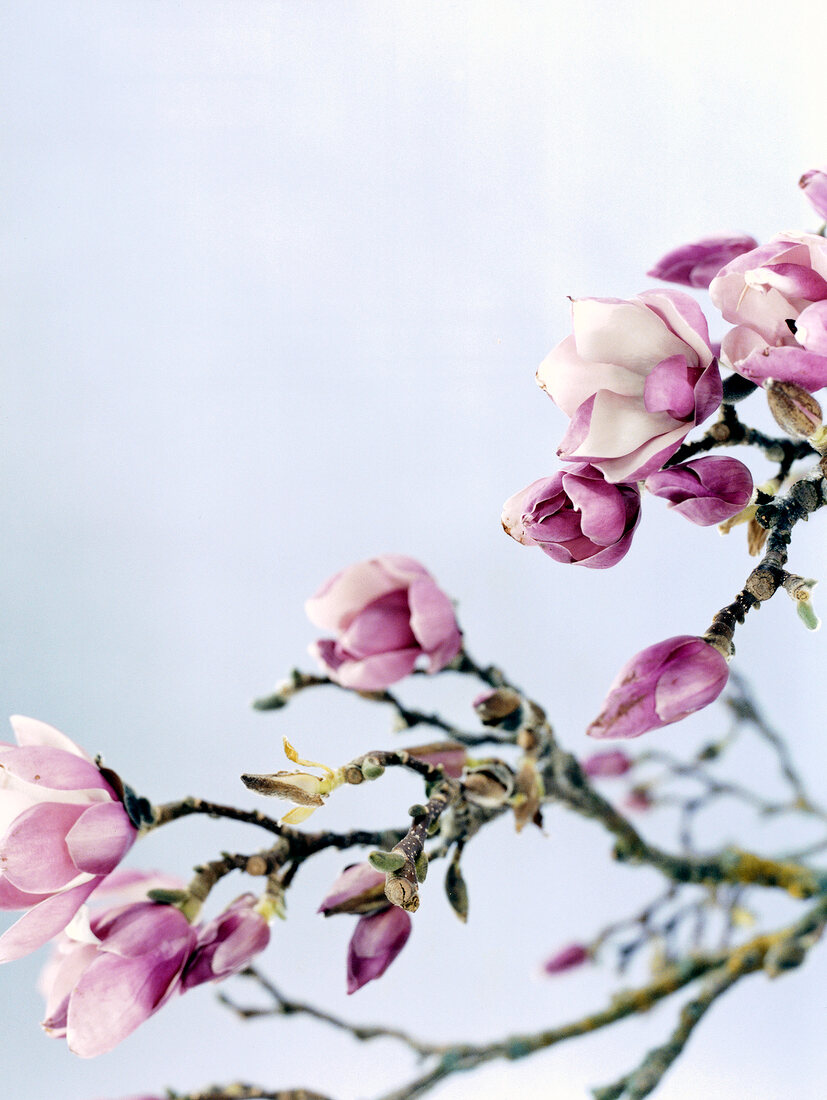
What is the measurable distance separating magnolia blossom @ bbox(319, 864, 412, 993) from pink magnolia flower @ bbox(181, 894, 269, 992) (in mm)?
26

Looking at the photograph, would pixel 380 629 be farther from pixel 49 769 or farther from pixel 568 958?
pixel 568 958

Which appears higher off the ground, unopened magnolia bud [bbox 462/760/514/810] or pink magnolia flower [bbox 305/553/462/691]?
pink magnolia flower [bbox 305/553/462/691]

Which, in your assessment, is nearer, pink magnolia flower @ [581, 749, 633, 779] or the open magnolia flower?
the open magnolia flower

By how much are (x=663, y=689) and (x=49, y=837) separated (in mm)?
164

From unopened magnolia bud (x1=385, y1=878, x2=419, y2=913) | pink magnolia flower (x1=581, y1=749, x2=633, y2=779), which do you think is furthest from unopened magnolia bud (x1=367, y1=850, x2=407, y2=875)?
pink magnolia flower (x1=581, y1=749, x2=633, y2=779)

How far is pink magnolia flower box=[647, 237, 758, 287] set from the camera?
27 cm

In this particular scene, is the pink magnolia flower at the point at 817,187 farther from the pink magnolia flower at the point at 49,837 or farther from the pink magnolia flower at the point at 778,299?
the pink magnolia flower at the point at 49,837

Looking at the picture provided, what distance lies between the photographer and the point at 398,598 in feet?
0.88

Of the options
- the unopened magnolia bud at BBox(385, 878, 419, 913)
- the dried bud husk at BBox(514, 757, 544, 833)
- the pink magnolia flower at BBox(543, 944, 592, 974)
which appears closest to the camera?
the unopened magnolia bud at BBox(385, 878, 419, 913)

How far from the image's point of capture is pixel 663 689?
22 cm

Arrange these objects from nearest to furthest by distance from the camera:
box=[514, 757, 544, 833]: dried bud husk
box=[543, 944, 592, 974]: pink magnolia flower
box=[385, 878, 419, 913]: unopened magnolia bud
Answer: box=[385, 878, 419, 913]: unopened magnolia bud, box=[514, 757, 544, 833]: dried bud husk, box=[543, 944, 592, 974]: pink magnolia flower

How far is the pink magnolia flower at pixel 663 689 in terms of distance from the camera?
218mm

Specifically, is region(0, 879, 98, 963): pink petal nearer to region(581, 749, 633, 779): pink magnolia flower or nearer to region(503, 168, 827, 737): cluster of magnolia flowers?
region(503, 168, 827, 737): cluster of magnolia flowers

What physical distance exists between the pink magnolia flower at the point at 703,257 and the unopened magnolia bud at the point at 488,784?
159mm
